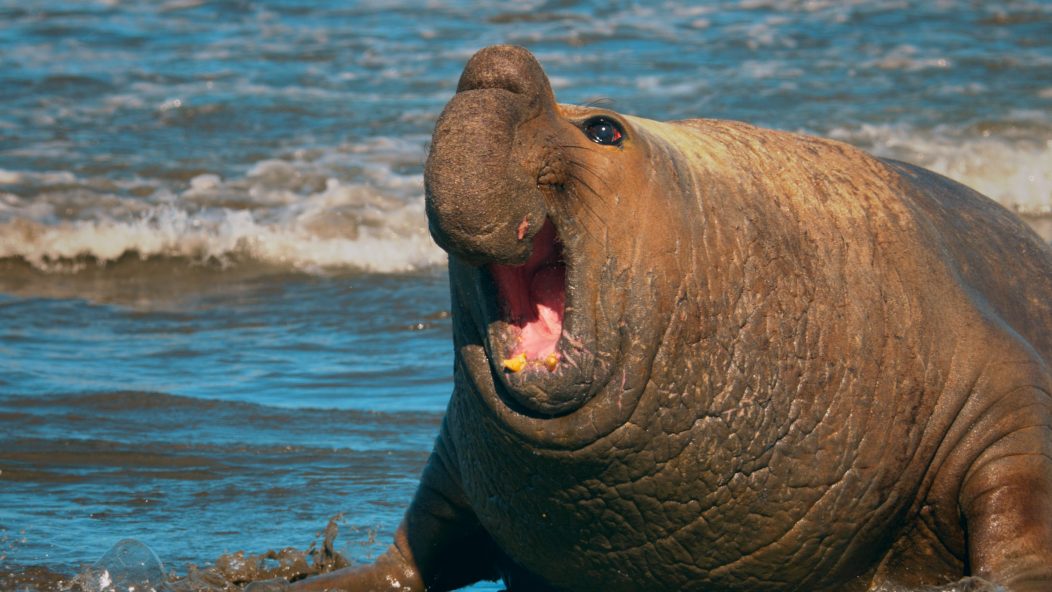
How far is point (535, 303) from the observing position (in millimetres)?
4289

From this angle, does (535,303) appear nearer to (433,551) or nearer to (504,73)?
(504,73)

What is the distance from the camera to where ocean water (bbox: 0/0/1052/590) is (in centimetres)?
746

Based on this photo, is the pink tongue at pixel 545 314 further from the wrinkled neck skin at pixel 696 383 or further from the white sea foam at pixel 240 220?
the white sea foam at pixel 240 220

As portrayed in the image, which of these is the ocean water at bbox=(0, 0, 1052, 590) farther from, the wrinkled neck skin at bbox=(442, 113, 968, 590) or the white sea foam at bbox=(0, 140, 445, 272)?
the wrinkled neck skin at bbox=(442, 113, 968, 590)

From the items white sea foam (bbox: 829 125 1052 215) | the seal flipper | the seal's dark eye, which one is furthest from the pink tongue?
white sea foam (bbox: 829 125 1052 215)

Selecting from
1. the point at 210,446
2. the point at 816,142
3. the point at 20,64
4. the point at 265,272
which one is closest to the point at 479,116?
the point at 816,142

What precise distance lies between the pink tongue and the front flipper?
1.37m

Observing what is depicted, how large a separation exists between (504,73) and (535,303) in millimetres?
622

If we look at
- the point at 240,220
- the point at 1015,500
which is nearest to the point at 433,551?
the point at 1015,500

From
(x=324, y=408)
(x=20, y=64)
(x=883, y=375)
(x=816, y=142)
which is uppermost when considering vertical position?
(x=816, y=142)

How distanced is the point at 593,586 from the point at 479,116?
1.65m

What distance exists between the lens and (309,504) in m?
6.97

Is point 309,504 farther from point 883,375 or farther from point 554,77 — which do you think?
point 554,77

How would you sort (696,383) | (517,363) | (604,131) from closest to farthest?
(517,363) → (604,131) → (696,383)
